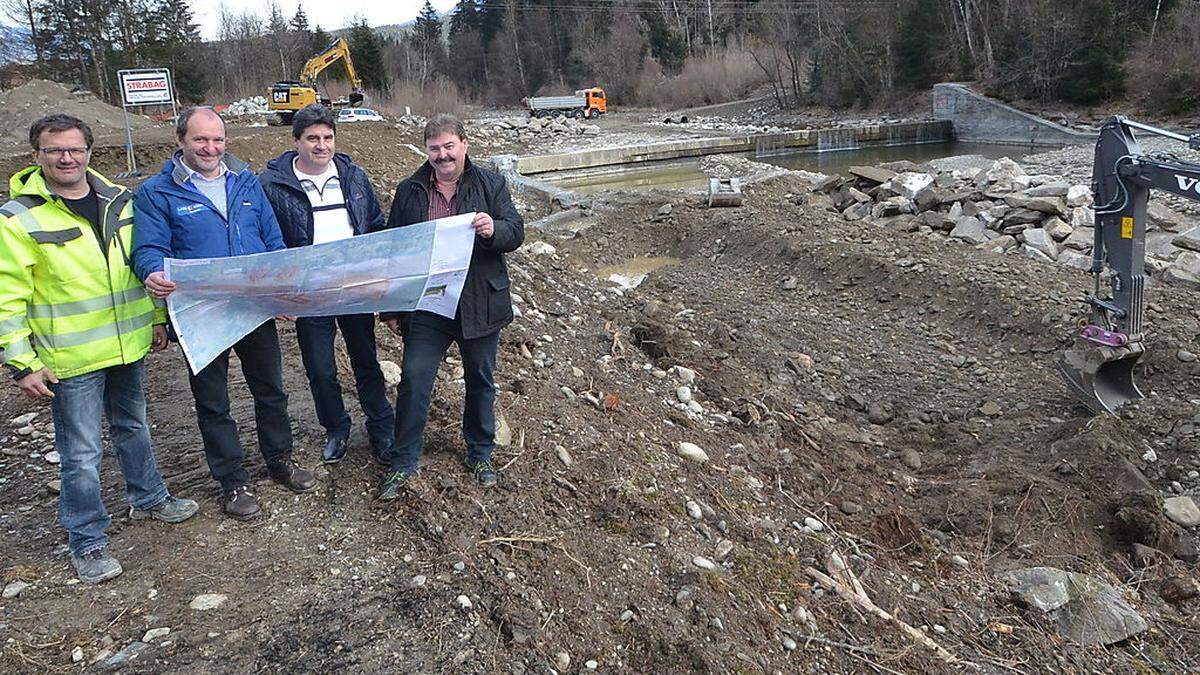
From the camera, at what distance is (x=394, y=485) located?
3.88 meters

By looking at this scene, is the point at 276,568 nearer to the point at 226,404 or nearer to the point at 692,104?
the point at 226,404

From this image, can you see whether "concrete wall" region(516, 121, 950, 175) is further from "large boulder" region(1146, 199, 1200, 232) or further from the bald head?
the bald head

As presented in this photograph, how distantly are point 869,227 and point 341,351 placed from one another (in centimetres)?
832

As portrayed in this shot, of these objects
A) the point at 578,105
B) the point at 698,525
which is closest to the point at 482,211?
the point at 698,525

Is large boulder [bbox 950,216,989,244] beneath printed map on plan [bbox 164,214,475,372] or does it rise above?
beneath

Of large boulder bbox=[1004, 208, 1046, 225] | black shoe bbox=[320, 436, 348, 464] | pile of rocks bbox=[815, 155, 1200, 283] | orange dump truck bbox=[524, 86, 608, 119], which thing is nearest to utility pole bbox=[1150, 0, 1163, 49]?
pile of rocks bbox=[815, 155, 1200, 283]

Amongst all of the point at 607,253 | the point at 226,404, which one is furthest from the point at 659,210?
the point at 226,404

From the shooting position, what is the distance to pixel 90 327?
10.7ft

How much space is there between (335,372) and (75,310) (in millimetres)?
1193

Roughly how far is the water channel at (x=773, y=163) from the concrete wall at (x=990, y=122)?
0.68 meters

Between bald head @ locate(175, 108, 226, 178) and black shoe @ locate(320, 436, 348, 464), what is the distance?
4.75ft

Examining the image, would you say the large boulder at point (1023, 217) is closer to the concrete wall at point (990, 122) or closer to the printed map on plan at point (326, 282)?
the printed map on plan at point (326, 282)

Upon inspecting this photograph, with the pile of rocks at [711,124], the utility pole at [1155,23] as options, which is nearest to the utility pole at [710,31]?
the pile of rocks at [711,124]

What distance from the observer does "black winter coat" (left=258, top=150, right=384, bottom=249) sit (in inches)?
150
